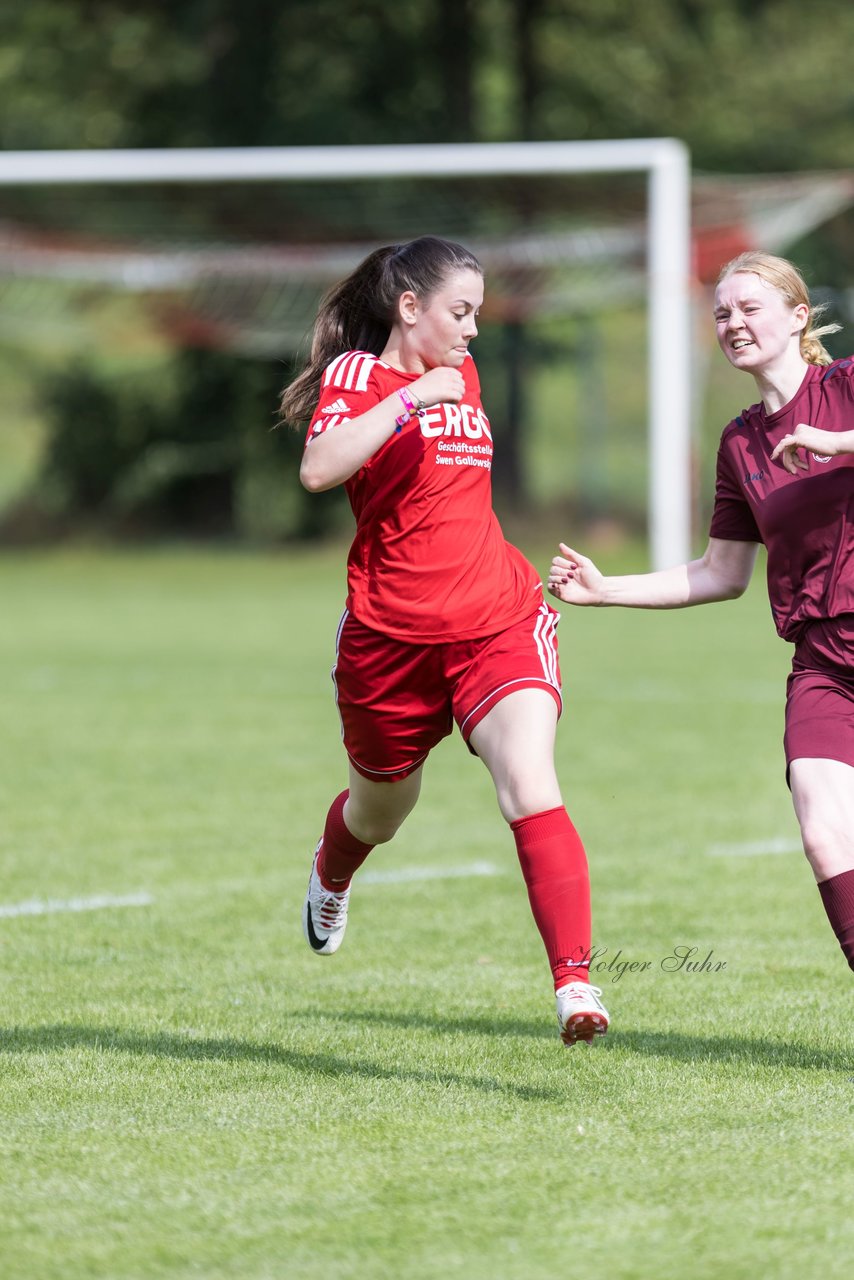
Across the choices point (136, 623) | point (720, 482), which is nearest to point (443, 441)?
point (720, 482)

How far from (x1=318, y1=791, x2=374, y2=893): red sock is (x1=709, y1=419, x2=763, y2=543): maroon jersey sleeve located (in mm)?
1312

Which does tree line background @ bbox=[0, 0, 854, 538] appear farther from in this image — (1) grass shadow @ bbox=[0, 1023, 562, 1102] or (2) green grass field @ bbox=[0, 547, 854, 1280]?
(1) grass shadow @ bbox=[0, 1023, 562, 1102]

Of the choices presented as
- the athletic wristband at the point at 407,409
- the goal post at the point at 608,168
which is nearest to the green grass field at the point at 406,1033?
the athletic wristband at the point at 407,409

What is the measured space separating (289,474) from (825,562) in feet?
94.9

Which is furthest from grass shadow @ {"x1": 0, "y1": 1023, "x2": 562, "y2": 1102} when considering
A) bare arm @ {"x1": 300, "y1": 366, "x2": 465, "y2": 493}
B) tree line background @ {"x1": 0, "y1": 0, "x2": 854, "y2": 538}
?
tree line background @ {"x1": 0, "y1": 0, "x2": 854, "y2": 538}

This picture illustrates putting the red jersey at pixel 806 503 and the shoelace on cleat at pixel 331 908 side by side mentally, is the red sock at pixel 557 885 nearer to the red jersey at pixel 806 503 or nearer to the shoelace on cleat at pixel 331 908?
the red jersey at pixel 806 503

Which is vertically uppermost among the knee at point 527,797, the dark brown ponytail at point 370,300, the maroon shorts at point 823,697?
the dark brown ponytail at point 370,300

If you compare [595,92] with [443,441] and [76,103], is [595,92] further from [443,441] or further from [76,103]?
[443,441]

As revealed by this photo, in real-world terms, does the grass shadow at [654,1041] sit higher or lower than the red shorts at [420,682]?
lower

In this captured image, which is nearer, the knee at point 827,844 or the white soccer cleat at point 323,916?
the knee at point 827,844

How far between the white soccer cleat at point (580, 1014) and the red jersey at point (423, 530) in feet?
3.09

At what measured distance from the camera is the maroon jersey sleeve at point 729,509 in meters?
4.65

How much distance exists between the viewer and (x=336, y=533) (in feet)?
106

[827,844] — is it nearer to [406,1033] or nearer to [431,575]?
[431,575]
